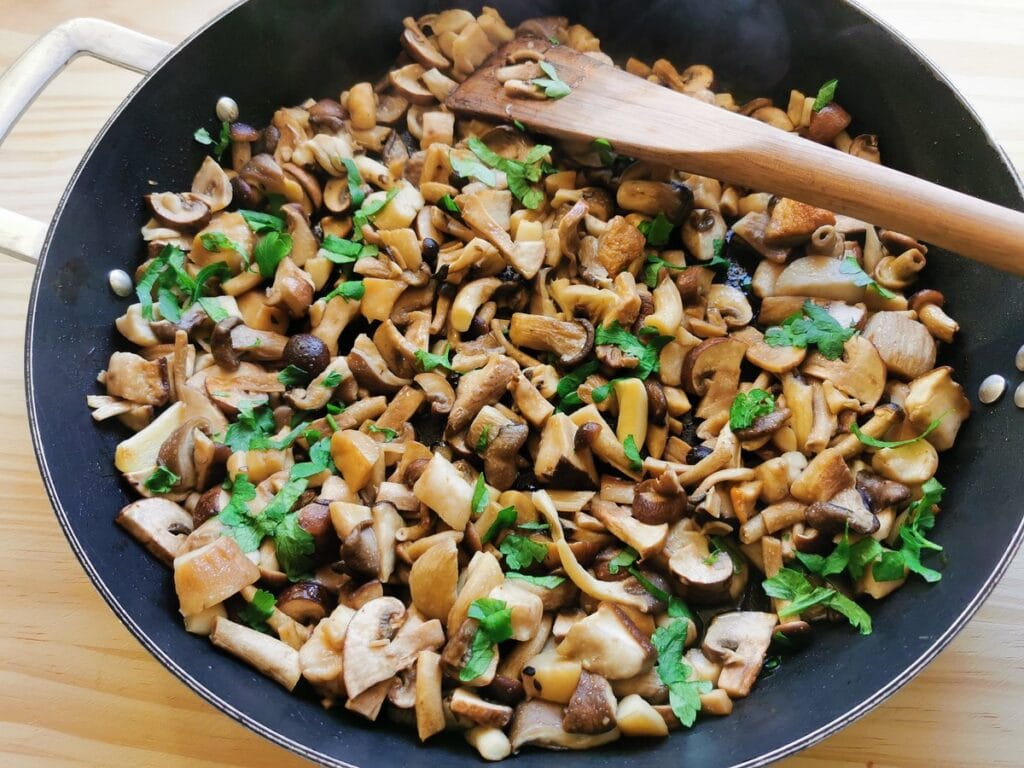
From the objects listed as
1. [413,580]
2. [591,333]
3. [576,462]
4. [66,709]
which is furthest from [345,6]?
[66,709]

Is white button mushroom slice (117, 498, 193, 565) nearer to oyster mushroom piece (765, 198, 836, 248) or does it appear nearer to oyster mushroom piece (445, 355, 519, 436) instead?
oyster mushroom piece (445, 355, 519, 436)

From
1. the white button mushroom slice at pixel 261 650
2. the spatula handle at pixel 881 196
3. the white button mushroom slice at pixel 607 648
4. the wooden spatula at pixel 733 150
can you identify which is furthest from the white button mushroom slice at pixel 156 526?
the spatula handle at pixel 881 196

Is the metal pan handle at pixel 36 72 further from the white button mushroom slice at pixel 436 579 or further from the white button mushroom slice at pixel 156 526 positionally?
the white button mushroom slice at pixel 436 579

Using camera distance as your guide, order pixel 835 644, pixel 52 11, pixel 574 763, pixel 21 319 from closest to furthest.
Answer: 1. pixel 574 763
2. pixel 835 644
3. pixel 21 319
4. pixel 52 11

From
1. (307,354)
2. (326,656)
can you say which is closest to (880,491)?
(326,656)

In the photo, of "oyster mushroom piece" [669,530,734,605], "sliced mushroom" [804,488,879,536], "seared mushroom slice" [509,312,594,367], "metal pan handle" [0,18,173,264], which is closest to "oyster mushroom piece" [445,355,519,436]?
"seared mushroom slice" [509,312,594,367]

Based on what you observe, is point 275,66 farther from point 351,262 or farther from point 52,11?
point 52,11
